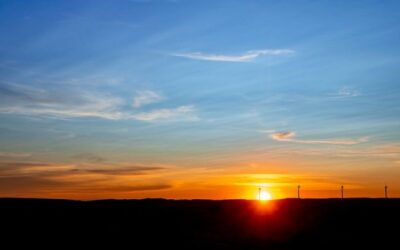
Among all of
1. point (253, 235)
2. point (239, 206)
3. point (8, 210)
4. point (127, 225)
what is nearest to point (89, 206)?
point (8, 210)

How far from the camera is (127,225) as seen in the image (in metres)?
67.4

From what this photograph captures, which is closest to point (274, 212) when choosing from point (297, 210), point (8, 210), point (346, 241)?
point (297, 210)

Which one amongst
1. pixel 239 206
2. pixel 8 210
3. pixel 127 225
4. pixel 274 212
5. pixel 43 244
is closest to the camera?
pixel 43 244

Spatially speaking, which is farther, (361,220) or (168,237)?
(361,220)

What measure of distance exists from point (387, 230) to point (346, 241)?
9607 millimetres

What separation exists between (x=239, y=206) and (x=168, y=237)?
31989 mm

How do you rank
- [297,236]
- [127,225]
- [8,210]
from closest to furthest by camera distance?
1. [297,236]
2. [127,225]
3. [8,210]

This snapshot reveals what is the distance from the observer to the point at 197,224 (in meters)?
71.4

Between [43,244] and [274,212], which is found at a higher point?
[274,212]

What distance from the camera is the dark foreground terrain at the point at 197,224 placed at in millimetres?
56625

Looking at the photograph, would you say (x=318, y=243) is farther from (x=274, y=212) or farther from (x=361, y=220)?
(x=274, y=212)

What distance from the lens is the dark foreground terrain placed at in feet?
186

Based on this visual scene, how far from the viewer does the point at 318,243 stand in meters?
57.2

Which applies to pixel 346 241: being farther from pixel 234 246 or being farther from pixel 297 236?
pixel 234 246
